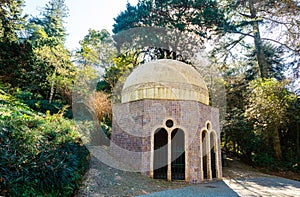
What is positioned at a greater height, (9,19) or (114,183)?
(9,19)

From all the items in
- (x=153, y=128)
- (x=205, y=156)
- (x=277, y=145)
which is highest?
(x=153, y=128)

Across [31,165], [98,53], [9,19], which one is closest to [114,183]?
[31,165]

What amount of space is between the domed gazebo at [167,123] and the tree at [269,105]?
4.70m

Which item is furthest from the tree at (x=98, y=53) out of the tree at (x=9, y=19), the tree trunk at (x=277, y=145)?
the tree trunk at (x=277, y=145)

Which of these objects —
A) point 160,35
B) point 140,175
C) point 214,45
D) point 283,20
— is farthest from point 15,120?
point 214,45

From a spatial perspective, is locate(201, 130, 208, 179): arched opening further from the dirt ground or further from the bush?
the bush

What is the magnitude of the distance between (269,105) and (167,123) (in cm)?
799

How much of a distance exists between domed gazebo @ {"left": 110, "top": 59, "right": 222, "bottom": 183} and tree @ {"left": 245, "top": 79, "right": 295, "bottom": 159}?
15.4ft

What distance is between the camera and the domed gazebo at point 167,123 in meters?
10.3

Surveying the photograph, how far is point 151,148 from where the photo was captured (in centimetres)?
1022

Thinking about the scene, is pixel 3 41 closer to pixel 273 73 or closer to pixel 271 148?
pixel 271 148

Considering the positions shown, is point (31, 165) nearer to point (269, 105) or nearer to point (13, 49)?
point (269, 105)

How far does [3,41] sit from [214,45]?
729 inches

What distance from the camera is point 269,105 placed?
573 inches
